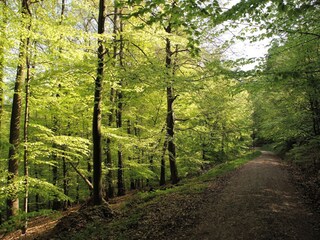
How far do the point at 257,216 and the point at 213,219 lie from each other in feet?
4.45

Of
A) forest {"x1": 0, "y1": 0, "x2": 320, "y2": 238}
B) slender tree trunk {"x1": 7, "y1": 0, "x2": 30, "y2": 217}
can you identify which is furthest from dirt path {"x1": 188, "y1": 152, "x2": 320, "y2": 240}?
slender tree trunk {"x1": 7, "y1": 0, "x2": 30, "y2": 217}

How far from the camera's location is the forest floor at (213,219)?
6.83 meters

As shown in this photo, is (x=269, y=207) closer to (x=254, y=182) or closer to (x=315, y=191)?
(x=315, y=191)

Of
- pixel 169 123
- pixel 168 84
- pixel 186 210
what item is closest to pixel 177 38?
pixel 168 84

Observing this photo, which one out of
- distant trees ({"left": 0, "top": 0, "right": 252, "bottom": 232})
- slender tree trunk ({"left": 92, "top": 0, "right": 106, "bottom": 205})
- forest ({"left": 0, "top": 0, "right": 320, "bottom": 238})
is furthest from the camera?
slender tree trunk ({"left": 92, "top": 0, "right": 106, "bottom": 205})

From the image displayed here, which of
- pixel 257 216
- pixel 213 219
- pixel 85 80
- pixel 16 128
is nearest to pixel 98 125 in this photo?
pixel 85 80

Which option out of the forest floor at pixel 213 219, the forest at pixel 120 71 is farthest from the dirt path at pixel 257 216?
the forest at pixel 120 71

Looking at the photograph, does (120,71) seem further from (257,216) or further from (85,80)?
Answer: (257,216)

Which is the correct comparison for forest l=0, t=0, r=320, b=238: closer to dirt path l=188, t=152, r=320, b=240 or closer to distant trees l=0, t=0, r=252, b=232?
distant trees l=0, t=0, r=252, b=232

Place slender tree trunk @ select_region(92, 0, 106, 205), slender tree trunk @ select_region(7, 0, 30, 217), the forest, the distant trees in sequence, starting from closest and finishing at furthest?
the forest < the distant trees < slender tree trunk @ select_region(92, 0, 106, 205) < slender tree trunk @ select_region(7, 0, 30, 217)

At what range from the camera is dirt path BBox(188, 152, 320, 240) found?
6613 mm

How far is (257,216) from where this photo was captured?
25.2ft

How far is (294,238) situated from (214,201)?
3.87 meters

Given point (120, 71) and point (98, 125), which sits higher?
point (120, 71)
